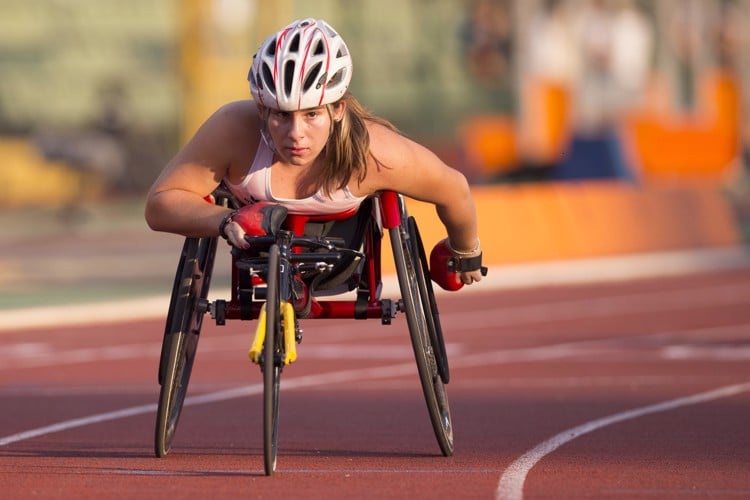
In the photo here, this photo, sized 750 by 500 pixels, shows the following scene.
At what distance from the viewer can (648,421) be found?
11.0 metres

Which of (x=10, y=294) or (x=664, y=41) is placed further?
(x=664, y=41)

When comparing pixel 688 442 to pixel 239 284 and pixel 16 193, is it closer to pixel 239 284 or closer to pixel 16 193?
pixel 239 284

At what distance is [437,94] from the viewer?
65.1 m

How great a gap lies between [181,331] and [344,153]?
1151 millimetres

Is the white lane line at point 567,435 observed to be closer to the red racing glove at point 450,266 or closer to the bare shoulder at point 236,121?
the red racing glove at point 450,266

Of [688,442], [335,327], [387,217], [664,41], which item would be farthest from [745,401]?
[664,41]

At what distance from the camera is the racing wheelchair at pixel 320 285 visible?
8.78 m

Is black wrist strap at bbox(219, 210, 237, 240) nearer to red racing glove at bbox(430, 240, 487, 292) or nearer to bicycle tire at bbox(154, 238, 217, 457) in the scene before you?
bicycle tire at bbox(154, 238, 217, 457)

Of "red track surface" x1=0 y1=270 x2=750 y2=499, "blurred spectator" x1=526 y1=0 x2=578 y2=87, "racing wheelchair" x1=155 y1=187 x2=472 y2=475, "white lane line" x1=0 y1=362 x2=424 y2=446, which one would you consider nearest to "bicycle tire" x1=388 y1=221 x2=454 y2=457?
"racing wheelchair" x1=155 y1=187 x2=472 y2=475

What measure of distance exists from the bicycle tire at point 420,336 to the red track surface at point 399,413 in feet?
0.65

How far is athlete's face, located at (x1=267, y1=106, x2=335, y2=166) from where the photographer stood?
27.8 feet

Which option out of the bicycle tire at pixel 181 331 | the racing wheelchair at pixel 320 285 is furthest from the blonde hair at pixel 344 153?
the bicycle tire at pixel 181 331

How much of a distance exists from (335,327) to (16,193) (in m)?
27.9

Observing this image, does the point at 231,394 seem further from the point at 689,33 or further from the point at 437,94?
the point at 437,94
